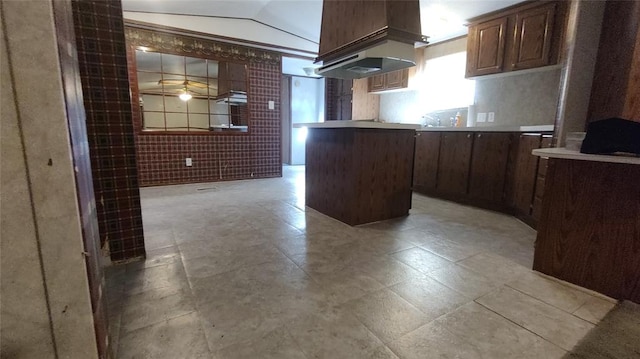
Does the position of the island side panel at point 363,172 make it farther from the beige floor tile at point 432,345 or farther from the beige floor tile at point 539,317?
the beige floor tile at point 432,345

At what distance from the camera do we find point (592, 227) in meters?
1.63

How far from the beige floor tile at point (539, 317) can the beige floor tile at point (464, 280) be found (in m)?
0.05

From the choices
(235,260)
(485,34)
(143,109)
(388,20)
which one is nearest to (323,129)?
(388,20)

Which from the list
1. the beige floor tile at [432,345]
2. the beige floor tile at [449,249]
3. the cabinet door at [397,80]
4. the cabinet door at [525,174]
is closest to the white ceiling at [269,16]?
the cabinet door at [397,80]

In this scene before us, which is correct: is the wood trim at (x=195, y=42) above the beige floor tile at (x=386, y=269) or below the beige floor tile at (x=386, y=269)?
above

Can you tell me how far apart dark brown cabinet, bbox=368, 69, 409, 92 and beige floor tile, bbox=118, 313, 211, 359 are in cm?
434

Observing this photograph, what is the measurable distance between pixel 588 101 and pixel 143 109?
516 centimetres

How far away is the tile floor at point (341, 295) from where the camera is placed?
1196 millimetres

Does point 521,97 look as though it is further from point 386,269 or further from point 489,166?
point 386,269

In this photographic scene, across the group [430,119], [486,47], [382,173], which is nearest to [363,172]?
[382,173]

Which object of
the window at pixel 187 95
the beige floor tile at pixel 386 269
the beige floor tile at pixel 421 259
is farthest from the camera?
the window at pixel 187 95

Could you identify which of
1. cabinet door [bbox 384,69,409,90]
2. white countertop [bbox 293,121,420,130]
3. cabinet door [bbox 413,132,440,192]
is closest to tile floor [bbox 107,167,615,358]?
white countertop [bbox 293,121,420,130]

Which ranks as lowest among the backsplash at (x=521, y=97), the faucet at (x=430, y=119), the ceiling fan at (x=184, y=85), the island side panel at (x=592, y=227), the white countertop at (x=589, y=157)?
the island side panel at (x=592, y=227)

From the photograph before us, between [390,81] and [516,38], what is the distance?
6.38 feet
